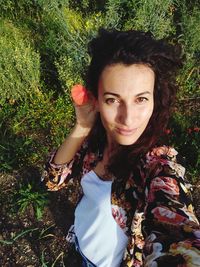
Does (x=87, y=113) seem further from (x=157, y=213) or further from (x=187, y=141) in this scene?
(x=187, y=141)

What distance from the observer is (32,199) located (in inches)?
102

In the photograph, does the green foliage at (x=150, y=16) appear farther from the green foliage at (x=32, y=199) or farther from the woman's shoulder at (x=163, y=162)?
the woman's shoulder at (x=163, y=162)

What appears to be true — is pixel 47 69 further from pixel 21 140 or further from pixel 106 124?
pixel 106 124

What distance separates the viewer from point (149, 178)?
3.86ft

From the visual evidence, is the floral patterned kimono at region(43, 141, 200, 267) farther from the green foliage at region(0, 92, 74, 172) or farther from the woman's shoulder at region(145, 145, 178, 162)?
the green foliage at region(0, 92, 74, 172)

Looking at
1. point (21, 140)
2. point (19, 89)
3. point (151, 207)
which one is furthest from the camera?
point (19, 89)

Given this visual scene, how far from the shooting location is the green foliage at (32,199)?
2570mm

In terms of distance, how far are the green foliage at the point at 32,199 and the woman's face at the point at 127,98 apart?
4.53 feet

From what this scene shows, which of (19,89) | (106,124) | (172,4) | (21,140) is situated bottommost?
(21,140)

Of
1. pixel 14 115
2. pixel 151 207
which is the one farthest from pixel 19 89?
pixel 151 207

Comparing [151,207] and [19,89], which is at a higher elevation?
[151,207]

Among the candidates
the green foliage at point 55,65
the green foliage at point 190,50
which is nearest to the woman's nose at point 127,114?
the green foliage at point 55,65

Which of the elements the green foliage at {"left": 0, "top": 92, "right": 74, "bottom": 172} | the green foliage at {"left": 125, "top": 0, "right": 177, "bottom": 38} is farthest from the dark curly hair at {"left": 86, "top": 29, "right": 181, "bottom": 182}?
the green foliage at {"left": 125, "top": 0, "right": 177, "bottom": 38}

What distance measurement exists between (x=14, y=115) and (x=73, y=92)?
1.85 metres
